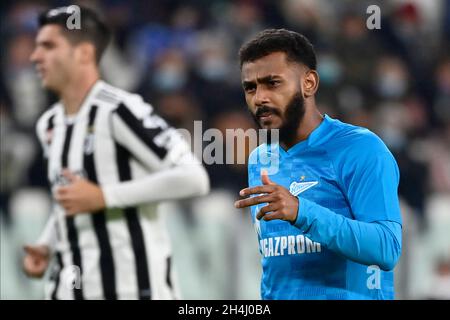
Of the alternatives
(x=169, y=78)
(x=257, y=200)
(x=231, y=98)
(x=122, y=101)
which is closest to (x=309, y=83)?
(x=257, y=200)

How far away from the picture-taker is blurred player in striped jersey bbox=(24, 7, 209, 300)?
3.51 m

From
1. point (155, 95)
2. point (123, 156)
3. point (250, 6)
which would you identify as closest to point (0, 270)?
point (155, 95)

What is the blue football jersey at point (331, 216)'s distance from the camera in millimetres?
2309

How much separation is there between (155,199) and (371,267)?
1.32 meters

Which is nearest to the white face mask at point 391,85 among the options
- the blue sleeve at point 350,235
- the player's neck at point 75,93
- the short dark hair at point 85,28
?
the short dark hair at point 85,28

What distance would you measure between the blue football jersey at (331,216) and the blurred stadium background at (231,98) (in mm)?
3281

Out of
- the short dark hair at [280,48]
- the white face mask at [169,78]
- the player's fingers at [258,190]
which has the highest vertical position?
the white face mask at [169,78]

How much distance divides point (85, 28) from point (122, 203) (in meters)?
0.92

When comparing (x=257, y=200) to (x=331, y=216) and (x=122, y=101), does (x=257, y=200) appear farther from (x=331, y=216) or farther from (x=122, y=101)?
(x=122, y=101)

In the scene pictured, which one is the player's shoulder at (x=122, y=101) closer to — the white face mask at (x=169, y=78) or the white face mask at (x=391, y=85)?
the white face mask at (x=169, y=78)

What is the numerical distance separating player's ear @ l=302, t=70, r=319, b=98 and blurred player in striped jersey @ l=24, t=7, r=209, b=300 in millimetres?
1048

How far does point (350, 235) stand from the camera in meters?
2.28

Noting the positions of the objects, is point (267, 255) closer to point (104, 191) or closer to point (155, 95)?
point (104, 191)

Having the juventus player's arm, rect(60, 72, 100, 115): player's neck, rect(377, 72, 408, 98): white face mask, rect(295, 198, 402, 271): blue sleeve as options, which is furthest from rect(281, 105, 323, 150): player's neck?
rect(377, 72, 408, 98): white face mask
